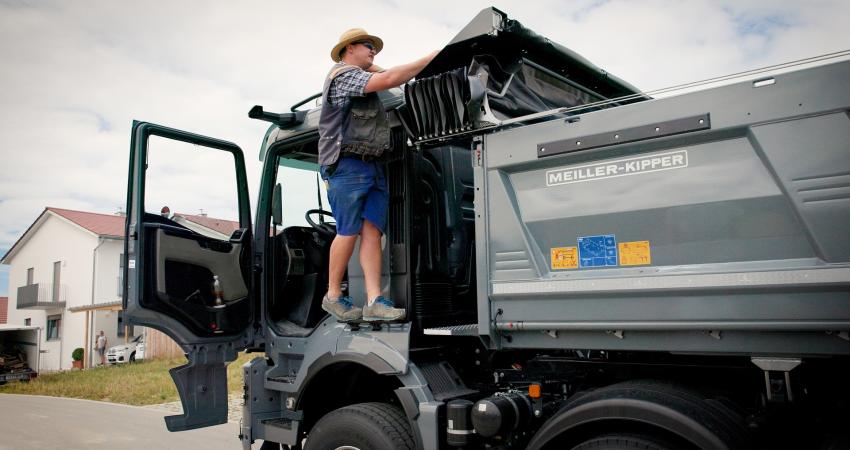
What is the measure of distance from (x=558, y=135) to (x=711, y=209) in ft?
2.55

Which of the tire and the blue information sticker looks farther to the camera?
the blue information sticker

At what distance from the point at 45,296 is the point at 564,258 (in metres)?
36.6

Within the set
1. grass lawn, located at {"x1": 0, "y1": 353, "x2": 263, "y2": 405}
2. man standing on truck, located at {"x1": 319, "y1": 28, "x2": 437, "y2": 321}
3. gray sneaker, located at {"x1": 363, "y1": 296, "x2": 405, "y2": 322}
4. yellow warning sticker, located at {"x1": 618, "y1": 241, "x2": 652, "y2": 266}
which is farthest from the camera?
grass lawn, located at {"x1": 0, "y1": 353, "x2": 263, "y2": 405}

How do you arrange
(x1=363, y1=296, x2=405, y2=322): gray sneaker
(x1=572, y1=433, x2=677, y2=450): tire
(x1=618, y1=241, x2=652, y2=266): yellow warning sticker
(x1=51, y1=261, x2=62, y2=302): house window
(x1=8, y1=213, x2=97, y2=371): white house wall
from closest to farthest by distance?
(x1=572, y1=433, x2=677, y2=450): tire < (x1=618, y1=241, x2=652, y2=266): yellow warning sticker < (x1=363, y1=296, x2=405, y2=322): gray sneaker < (x1=8, y1=213, x2=97, y2=371): white house wall < (x1=51, y1=261, x2=62, y2=302): house window

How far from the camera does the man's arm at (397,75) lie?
3738mm

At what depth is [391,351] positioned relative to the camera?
3867mm

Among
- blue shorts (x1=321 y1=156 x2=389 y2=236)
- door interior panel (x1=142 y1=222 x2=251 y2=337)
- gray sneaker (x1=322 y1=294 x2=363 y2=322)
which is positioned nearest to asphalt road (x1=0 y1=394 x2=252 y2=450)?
door interior panel (x1=142 y1=222 x2=251 y2=337)

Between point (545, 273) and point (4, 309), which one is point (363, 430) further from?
point (4, 309)

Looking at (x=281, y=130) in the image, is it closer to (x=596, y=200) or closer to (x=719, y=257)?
(x=596, y=200)

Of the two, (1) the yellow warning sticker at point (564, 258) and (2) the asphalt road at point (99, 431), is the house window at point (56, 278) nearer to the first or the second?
(2) the asphalt road at point (99, 431)

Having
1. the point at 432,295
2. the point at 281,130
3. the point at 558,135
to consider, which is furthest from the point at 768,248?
the point at 281,130

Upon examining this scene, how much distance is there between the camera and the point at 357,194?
13.4 ft

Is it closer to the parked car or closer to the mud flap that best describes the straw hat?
the mud flap

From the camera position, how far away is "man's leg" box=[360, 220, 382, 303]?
410 centimetres
